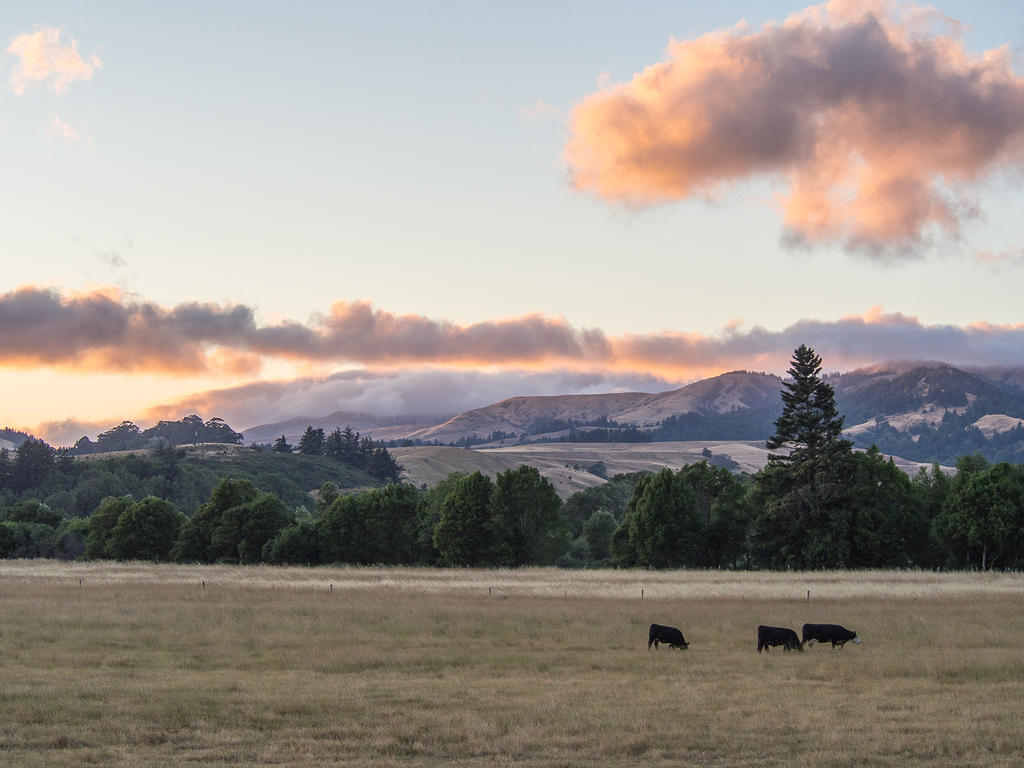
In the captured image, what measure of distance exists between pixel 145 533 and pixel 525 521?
137 feet

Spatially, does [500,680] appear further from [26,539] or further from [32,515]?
[32,515]

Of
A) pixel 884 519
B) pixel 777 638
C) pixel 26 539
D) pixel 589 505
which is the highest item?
pixel 884 519

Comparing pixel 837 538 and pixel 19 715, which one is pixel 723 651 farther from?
pixel 837 538

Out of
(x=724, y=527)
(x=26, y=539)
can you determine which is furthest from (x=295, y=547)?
(x=724, y=527)

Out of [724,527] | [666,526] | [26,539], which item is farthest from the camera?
[26,539]

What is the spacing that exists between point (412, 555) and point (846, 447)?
45156 millimetres

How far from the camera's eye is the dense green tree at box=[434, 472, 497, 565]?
8619cm

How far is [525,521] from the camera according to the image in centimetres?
8688

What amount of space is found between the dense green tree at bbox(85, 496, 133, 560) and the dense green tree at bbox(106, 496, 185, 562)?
1180mm

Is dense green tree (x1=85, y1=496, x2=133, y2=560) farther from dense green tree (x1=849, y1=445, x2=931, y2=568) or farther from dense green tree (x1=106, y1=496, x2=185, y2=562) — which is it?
dense green tree (x1=849, y1=445, x2=931, y2=568)

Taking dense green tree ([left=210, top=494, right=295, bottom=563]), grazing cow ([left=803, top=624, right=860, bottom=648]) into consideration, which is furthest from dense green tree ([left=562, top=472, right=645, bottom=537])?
grazing cow ([left=803, top=624, right=860, bottom=648])

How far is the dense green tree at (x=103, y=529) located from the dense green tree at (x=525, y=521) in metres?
42.6

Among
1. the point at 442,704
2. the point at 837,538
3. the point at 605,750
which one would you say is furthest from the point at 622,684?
the point at 837,538

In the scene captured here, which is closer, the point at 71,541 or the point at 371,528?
the point at 371,528
